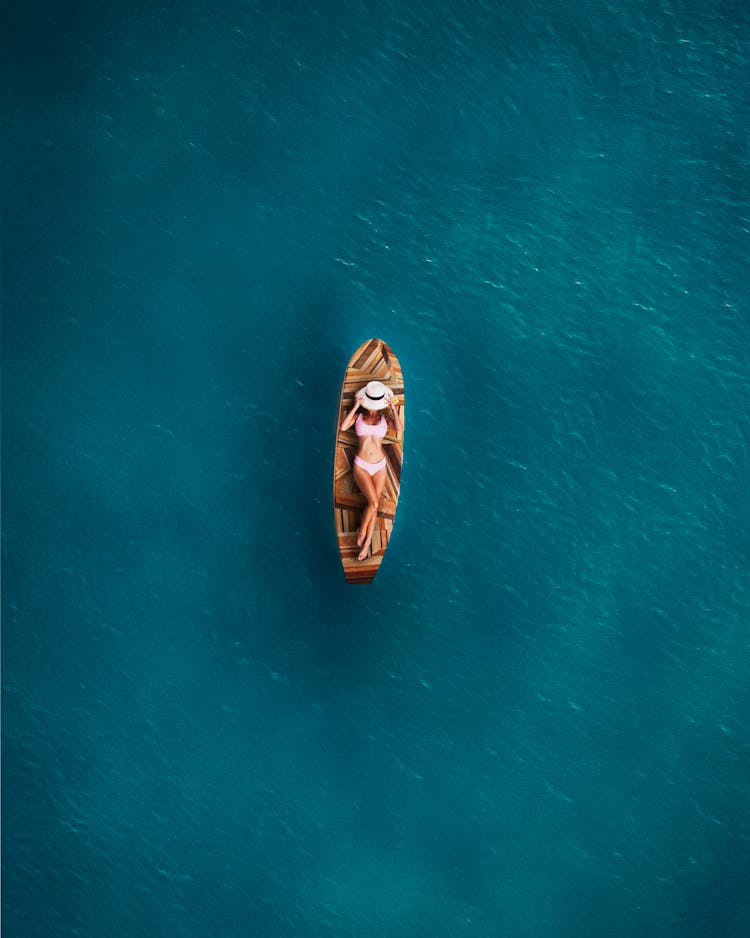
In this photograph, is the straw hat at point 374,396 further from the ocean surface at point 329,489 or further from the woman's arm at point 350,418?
the ocean surface at point 329,489

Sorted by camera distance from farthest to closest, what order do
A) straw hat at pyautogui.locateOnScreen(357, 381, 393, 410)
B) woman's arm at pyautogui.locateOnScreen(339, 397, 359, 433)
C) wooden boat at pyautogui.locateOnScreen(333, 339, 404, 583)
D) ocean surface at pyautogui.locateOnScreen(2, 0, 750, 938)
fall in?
ocean surface at pyautogui.locateOnScreen(2, 0, 750, 938)
wooden boat at pyautogui.locateOnScreen(333, 339, 404, 583)
woman's arm at pyautogui.locateOnScreen(339, 397, 359, 433)
straw hat at pyautogui.locateOnScreen(357, 381, 393, 410)

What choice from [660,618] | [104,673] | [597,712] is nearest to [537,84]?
[660,618]

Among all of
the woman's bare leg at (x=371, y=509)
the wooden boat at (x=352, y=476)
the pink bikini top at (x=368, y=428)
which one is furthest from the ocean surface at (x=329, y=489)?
the pink bikini top at (x=368, y=428)

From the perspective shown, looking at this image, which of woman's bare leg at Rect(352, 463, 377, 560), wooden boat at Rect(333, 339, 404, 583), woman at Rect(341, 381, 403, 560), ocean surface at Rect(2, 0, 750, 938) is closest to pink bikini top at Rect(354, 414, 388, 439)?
woman at Rect(341, 381, 403, 560)

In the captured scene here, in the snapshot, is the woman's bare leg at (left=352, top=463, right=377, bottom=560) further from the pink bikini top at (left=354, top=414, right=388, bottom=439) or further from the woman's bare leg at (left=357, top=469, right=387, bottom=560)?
the pink bikini top at (left=354, top=414, right=388, bottom=439)

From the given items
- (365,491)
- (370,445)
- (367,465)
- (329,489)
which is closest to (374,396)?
(370,445)

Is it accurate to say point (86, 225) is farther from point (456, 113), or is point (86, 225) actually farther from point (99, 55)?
point (456, 113)
